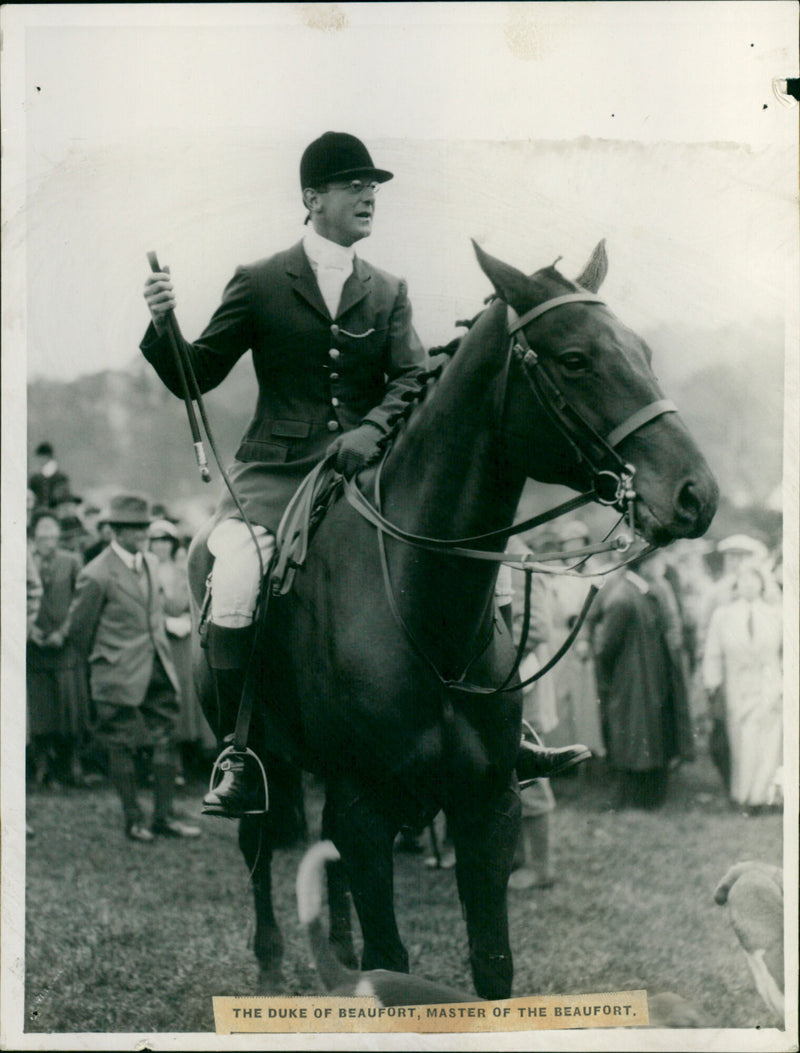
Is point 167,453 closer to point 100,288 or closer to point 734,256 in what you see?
point 100,288

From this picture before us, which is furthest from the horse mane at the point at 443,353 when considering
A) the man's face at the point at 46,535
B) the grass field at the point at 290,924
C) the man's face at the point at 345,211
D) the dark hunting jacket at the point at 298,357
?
the man's face at the point at 46,535

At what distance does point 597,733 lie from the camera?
9203 millimetres

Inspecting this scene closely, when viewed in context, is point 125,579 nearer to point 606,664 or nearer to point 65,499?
point 65,499

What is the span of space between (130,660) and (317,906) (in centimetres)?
288

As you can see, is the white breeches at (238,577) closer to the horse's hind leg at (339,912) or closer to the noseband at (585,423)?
the horse's hind leg at (339,912)

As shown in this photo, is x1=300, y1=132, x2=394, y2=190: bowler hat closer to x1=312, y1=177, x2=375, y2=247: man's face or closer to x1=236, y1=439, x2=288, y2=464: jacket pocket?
x1=312, y1=177, x2=375, y2=247: man's face

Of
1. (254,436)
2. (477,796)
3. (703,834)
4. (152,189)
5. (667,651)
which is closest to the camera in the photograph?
(477,796)

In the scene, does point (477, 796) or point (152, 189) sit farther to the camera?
point (152, 189)

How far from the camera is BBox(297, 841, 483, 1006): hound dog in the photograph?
543 centimetres

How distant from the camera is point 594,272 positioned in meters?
5.01

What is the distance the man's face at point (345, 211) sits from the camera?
582 cm

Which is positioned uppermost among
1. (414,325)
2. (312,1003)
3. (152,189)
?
(152,189)

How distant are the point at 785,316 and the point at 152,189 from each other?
3.34 metres

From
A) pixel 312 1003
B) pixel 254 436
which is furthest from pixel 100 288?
pixel 312 1003
